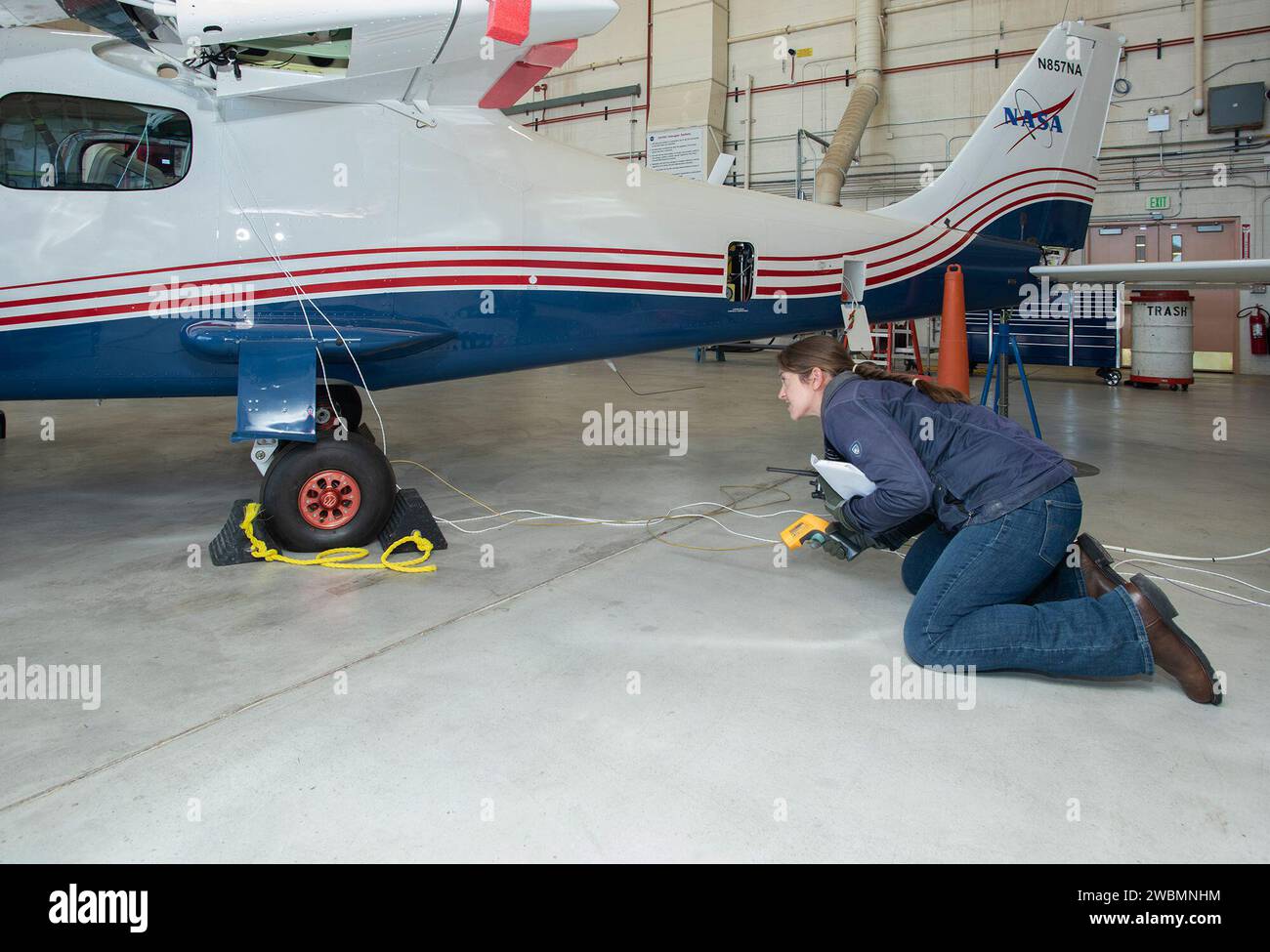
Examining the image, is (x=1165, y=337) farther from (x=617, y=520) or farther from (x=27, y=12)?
(x=27, y=12)

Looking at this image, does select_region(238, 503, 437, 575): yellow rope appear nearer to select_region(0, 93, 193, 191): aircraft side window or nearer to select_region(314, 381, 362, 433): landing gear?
select_region(314, 381, 362, 433): landing gear

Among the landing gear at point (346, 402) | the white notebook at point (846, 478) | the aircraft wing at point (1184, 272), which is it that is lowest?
the white notebook at point (846, 478)

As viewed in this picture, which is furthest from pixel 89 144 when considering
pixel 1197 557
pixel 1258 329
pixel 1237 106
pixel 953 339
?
pixel 1258 329

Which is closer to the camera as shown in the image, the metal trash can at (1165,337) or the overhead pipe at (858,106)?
the metal trash can at (1165,337)

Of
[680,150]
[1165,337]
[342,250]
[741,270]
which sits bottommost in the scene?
[342,250]

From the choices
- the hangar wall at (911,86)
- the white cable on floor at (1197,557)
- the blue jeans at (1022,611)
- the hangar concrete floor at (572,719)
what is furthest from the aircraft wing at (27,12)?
the hangar wall at (911,86)

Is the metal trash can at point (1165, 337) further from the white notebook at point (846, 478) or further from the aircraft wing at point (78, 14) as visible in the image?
the aircraft wing at point (78, 14)

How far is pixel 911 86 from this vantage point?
16.0 metres

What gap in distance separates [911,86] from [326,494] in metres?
15.5

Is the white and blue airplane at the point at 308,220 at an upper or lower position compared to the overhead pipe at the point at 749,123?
lower

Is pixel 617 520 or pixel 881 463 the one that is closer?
pixel 881 463

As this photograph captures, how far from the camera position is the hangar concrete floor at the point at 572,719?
1970 millimetres

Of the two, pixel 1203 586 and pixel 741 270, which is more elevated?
pixel 741 270
